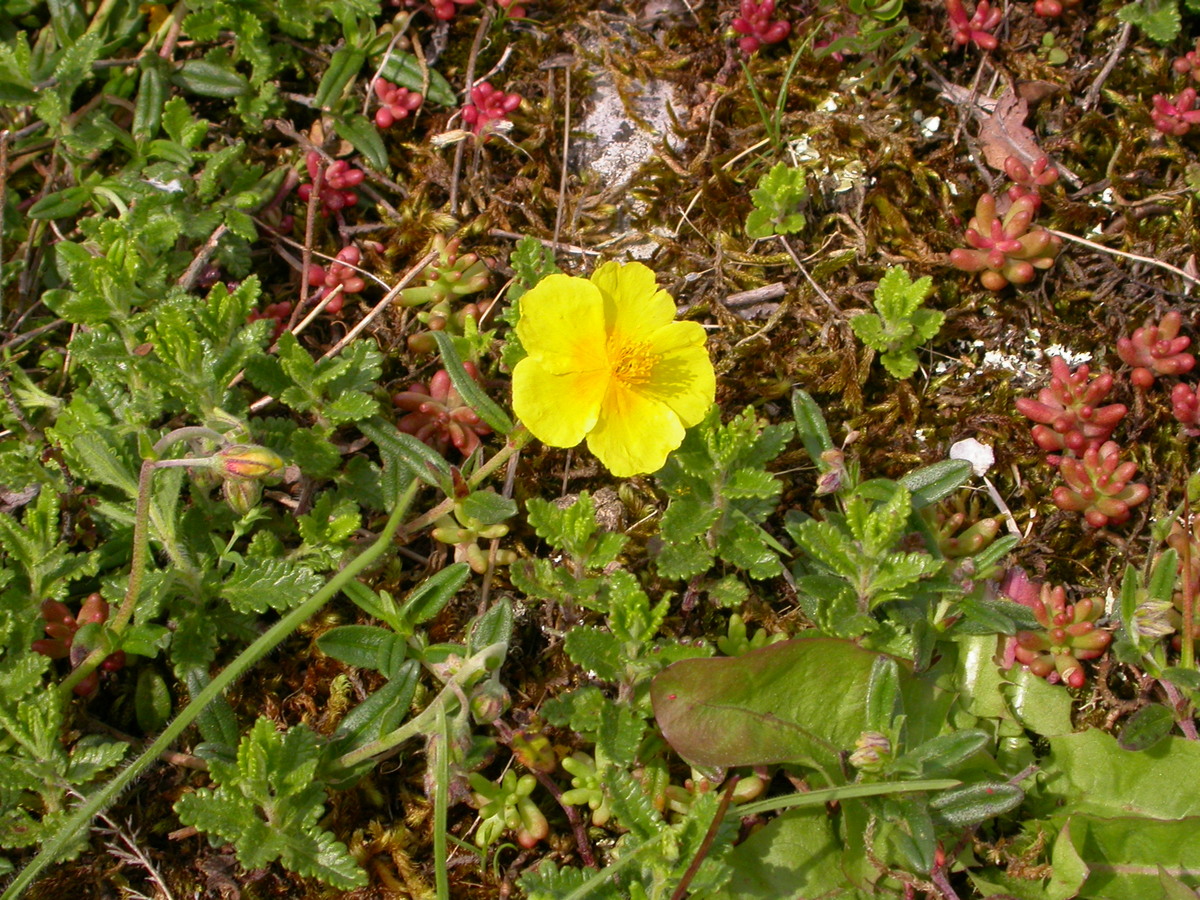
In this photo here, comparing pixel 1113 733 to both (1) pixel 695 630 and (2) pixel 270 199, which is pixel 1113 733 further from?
(2) pixel 270 199

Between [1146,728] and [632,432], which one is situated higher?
[632,432]

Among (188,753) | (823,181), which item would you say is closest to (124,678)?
(188,753)

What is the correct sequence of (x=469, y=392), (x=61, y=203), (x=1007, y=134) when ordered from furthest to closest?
(x=1007, y=134) → (x=61, y=203) → (x=469, y=392)

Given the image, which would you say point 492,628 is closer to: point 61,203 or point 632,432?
point 632,432

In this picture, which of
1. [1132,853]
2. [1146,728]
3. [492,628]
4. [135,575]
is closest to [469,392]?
[492,628]

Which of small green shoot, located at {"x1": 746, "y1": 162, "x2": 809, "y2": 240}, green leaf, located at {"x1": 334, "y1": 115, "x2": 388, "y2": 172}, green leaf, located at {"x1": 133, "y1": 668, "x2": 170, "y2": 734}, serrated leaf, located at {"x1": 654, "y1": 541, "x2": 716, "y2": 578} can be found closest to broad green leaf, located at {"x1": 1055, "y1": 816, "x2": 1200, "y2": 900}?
serrated leaf, located at {"x1": 654, "y1": 541, "x2": 716, "y2": 578}
